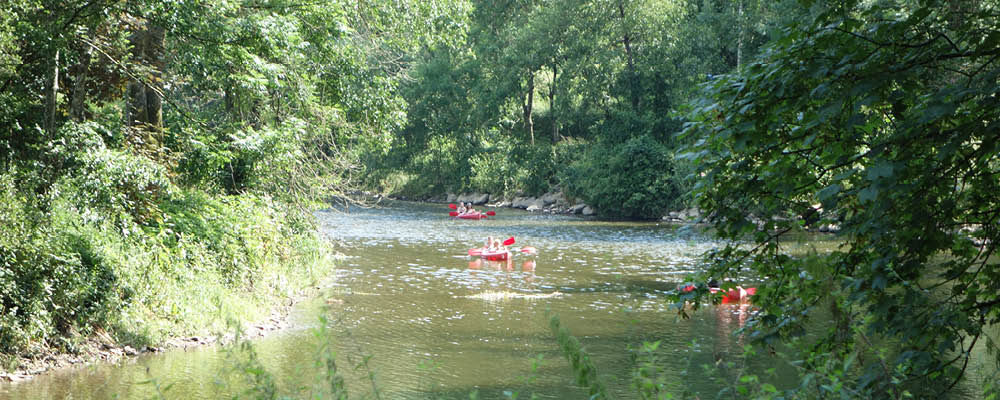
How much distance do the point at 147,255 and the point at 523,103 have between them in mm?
39926

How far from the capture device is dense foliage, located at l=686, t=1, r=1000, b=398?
13.6ft

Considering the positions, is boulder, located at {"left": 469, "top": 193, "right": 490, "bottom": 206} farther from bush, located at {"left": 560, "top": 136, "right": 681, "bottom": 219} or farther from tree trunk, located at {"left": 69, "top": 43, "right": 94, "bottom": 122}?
tree trunk, located at {"left": 69, "top": 43, "right": 94, "bottom": 122}

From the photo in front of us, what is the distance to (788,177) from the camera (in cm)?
478

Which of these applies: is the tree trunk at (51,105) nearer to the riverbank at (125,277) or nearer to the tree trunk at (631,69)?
the riverbank at (125,277)

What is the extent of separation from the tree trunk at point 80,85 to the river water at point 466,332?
12.2 feet

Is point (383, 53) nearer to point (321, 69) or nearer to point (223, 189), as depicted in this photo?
point (321, 69)

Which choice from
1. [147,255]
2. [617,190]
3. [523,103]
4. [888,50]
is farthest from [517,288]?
[523,103]

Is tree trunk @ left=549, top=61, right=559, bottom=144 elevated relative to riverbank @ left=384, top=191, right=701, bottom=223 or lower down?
elevated

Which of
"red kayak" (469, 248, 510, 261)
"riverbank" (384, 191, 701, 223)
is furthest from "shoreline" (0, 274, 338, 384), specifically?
"riverbank" (384, 191, 701, 223)

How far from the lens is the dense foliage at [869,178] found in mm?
4141

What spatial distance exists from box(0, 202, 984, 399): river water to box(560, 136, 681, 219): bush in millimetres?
10498

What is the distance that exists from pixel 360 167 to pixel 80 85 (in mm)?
9759

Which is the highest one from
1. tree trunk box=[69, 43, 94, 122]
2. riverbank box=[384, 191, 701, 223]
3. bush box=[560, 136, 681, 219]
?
tree trunk box=[69, 43, 94, 122]

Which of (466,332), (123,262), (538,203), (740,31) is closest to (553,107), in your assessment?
(538,203)
